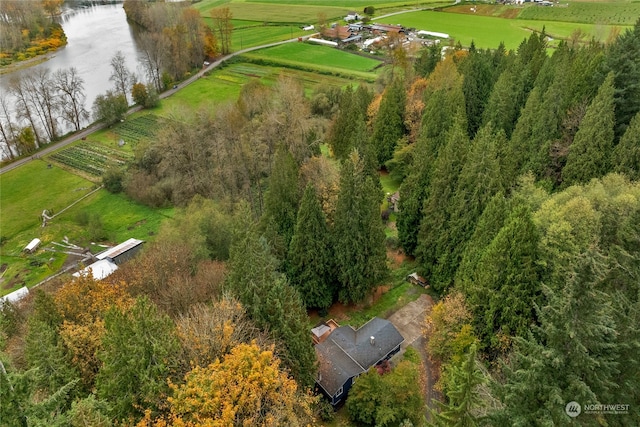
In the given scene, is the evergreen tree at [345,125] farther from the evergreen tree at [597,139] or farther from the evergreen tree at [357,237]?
the evergreen tree at [597,139]

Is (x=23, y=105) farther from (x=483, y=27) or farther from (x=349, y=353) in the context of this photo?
(x=483, y=27)

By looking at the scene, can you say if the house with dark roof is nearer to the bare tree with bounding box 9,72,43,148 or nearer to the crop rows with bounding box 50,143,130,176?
the crop rows with bounding box 50,143,130,176

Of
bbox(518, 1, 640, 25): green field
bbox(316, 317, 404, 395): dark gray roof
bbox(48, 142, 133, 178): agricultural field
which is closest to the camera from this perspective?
bbox(316, 317, 404, 395): dark gray roof

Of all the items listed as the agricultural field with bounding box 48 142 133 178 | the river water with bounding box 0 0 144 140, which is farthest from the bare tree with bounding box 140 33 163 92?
the agricultural field with bounding box 48 142 133 178

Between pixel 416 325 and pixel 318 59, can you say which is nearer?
pixel 416 325

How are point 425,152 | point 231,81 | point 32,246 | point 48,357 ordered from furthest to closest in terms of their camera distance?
point 231,81 → point 32,246 → point 425,152 → point 48,357

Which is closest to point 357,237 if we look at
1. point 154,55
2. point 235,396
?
point 235,396

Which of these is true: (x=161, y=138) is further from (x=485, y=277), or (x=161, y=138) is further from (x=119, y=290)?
(x=485, y=277)
